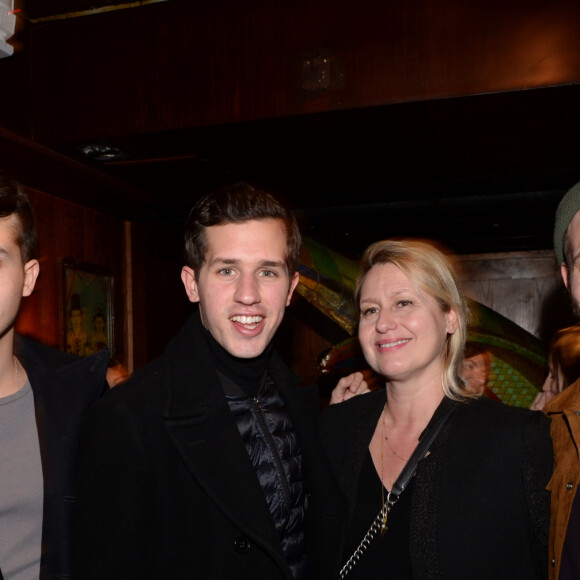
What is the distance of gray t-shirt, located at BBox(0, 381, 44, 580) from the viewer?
5.17ft

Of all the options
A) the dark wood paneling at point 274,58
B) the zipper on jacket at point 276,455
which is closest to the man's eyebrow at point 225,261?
the zipper on jacket at point 276,455

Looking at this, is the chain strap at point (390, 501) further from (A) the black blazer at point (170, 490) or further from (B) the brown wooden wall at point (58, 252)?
(B) the brown wooden wall at point (58, 252)

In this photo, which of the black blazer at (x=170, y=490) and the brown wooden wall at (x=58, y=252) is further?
the brown wooden wall at (x=58, y=252)

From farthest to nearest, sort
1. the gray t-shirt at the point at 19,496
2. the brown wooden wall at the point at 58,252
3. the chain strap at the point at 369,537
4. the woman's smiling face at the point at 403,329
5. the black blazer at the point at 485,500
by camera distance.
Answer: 1. the brown wooden wall at the point at 58,252
2. the woman's smiling face at the point at 403,329
3. the chain strap at the point at 369,537
4. the black blazer at the point at 485,500
5. the gray t-shirt at the point at 19,496

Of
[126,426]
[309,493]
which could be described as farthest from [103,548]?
[309,493]

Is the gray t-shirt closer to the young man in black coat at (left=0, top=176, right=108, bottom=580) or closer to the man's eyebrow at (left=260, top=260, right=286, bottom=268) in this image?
the young man in black coat at (left=0, top=176, right=108, bottom=580)

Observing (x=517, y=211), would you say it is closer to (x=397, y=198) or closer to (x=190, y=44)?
(x=397, y=198)

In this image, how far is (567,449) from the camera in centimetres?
177

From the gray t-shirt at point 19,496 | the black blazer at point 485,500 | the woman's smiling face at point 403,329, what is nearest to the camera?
the gray t-shirt at point 19,496

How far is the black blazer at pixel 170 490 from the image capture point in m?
1.47

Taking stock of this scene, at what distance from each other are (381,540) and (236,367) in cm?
72

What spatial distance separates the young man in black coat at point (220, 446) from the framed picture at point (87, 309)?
2355mm

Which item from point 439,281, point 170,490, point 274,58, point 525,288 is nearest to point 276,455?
point 170,490

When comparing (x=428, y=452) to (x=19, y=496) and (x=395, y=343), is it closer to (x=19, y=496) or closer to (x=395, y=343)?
(x=395, y=343)
